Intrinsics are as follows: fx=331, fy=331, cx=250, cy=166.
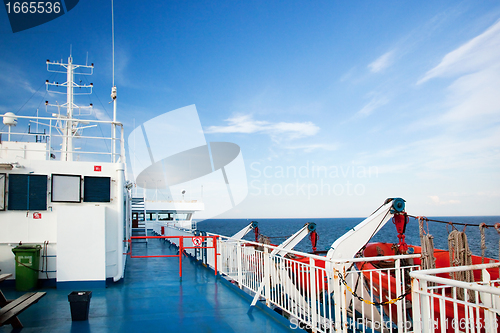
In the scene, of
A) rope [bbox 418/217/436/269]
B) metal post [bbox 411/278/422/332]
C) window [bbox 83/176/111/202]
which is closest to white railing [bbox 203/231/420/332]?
rope [bbox 418/217/436/269]

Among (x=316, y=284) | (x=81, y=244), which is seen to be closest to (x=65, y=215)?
(x=81, y=244)

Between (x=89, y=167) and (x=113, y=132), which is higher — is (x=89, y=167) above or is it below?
below

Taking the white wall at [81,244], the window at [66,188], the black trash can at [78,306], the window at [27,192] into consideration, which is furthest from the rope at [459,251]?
the window at [27,192]

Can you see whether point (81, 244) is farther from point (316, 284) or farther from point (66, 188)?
point (316, 284)

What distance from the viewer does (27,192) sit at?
8008 millimetres

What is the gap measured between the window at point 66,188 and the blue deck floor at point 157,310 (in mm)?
2158

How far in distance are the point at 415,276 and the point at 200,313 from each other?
3.99 m

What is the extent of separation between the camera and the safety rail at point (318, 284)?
4406 millimetres

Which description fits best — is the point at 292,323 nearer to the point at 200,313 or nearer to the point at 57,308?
the point at 200,313

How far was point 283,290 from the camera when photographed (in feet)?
18.2

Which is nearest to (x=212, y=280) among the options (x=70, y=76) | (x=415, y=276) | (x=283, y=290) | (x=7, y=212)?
(x=283, y=290)

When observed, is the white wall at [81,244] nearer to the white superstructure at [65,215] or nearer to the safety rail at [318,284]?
the white superstructure at [65,215]

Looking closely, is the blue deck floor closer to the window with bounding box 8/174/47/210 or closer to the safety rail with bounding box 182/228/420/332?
the safety rail with bounding box 182/228/420/332

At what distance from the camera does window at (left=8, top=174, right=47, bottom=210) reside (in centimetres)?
796
